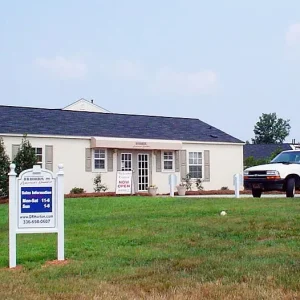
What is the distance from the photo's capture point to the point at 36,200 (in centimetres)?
913

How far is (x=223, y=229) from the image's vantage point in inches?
439

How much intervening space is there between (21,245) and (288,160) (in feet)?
40.4

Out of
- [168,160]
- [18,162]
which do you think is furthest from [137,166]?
[18,162]

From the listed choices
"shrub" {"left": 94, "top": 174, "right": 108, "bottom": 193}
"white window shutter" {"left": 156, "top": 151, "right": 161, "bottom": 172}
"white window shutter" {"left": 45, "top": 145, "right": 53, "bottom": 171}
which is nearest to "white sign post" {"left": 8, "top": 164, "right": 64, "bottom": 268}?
"white window shutter" {"left": 45, "top": 145, "right": 53, "bottom": 171}

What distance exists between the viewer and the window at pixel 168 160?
3169cm

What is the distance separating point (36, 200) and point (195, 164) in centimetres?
2374

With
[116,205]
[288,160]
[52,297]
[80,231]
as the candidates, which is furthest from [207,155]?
[52,297]

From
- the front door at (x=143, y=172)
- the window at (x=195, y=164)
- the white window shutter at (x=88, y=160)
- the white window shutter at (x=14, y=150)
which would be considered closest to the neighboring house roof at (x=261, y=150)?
the window at (x=195, y=164)

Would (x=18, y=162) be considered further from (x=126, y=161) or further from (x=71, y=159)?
(x=126, y=161)

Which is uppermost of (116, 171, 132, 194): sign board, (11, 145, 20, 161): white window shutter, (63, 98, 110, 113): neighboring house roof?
(63, 98, 110, 113): neighboring house roof

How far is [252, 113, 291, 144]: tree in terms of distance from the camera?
89000mm

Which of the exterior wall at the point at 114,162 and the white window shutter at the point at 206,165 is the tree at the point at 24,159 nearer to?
the exterior wall at the point at 114,162

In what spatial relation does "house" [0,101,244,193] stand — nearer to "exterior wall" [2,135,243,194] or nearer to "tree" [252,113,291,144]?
"exterior wall" [2,135,243,194]

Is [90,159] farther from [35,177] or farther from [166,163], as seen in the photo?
[35,177]
